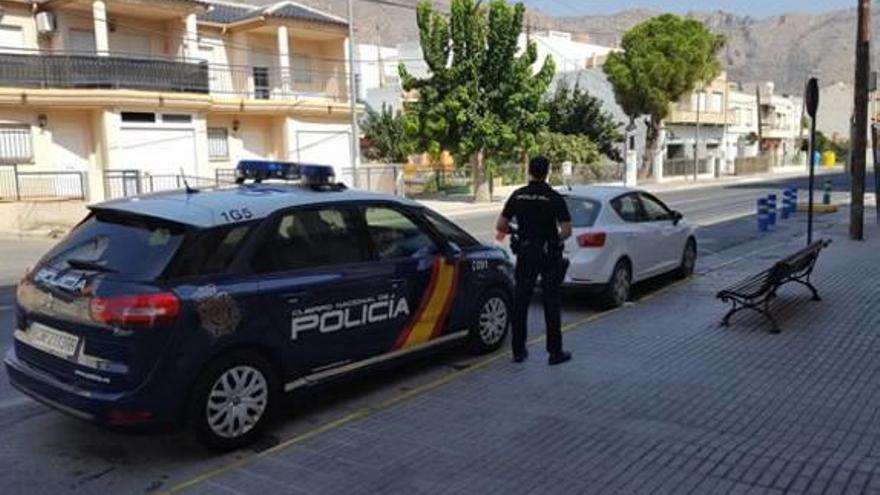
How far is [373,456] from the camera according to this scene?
15.8 ft

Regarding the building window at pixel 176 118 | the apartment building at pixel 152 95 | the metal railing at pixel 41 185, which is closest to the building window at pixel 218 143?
the apartment building at pixel 152 95

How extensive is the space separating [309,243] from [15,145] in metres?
24.0

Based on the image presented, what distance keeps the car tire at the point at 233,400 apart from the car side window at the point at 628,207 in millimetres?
5681

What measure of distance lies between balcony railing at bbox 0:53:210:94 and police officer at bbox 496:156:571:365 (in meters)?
23.7

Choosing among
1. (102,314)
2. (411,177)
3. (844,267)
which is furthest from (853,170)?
(411,177)

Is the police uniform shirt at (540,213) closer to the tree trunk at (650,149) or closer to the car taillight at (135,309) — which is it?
the car taillight at (135,309)

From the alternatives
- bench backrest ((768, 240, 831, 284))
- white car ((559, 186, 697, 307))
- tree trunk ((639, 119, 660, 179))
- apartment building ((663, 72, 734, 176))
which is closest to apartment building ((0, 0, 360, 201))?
white car ((559, 186, 697, 307))

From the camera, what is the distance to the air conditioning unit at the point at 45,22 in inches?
1064

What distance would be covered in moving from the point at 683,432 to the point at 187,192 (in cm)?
365

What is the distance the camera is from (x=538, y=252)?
21.9 ft

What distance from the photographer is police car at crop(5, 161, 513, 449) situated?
4.51 metres

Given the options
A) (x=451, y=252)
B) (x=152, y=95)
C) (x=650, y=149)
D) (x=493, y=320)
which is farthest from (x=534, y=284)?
(x=650, y=149)

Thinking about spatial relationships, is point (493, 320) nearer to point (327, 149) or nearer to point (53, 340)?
point (53, 340)

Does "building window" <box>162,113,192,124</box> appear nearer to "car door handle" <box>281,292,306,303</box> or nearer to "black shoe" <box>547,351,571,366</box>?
"black shoe" <box>547,351,571,366</box>
